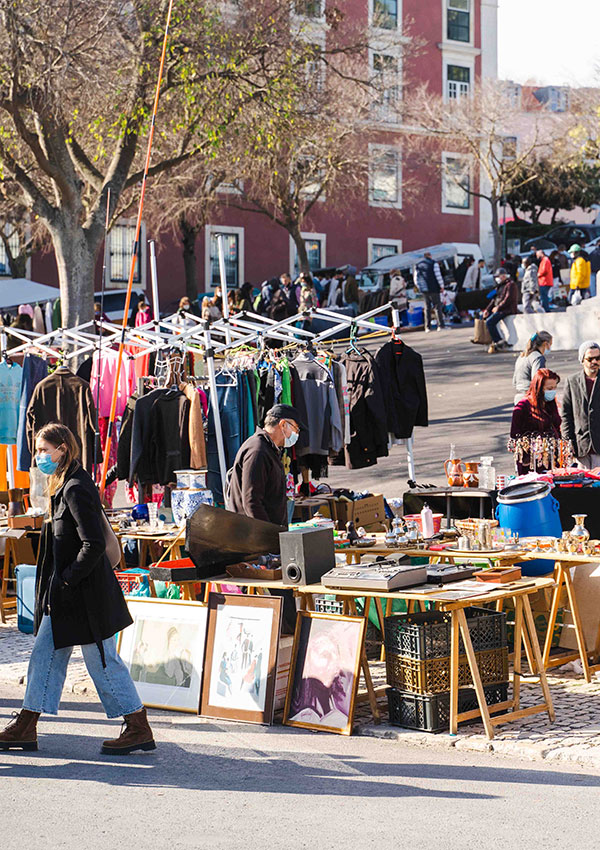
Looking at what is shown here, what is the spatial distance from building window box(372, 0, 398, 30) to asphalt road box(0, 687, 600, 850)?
37.0 metres

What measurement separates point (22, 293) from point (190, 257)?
7830 mm

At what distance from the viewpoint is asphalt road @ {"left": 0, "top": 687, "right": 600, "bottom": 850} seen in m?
5.41

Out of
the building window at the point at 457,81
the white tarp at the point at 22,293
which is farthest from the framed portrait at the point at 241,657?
the building window at the point at 457,81

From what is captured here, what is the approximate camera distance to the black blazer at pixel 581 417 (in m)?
11.8

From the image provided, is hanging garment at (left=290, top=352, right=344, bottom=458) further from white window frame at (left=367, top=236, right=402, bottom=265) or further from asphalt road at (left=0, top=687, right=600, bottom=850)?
white window frame at (left=367, top=236, right=402, bottom=265)

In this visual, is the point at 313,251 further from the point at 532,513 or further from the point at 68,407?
the point at 532,513

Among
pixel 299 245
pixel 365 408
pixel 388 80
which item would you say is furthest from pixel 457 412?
pixel 388 80

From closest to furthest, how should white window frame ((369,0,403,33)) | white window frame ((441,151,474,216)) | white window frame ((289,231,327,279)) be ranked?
white window frame ((369,0,403,33)) → white window frame ((289,231,327,279)) → white window frame ((441,151,474,216))

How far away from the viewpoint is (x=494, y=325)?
90.1 feet

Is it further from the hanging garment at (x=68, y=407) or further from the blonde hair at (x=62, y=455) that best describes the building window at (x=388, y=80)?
the blonde hair at (x=62, y=455)

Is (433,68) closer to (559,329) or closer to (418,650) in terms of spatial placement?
(559,329)

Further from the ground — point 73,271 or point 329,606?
point 73,271

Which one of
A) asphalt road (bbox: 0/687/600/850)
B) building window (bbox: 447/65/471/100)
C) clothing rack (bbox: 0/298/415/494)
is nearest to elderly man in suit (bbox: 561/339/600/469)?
clothing rack (bbox: 0/298/415/494)

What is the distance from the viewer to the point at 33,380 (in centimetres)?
1346
